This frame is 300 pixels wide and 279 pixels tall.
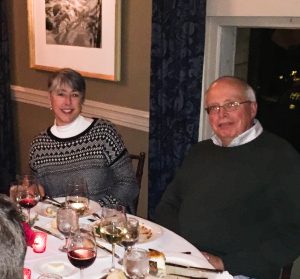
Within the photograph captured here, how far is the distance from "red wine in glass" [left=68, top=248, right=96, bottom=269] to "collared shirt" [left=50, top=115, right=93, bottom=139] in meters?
1.07

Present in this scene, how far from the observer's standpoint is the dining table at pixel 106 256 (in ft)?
4.76

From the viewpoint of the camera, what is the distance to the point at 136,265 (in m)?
1.33

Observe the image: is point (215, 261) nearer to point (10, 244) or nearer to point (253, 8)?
point (10, 244)

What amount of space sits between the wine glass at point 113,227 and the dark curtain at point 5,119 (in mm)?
2885

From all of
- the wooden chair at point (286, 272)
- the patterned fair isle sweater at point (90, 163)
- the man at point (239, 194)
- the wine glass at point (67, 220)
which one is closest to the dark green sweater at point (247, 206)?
the man at point (239, 194)

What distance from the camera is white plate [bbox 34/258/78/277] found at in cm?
146

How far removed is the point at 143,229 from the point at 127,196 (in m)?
0.62

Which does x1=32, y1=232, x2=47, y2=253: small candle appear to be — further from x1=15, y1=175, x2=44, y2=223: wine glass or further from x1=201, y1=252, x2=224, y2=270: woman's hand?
x1=201, y1=252, x2=224, y2=270: woman's hand

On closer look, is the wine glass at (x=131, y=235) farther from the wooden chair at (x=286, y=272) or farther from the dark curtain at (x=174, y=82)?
the dark curtain at (x=174, y=82)

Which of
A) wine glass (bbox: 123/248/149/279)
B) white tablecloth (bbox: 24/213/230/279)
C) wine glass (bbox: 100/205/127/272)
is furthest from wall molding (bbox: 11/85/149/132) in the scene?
wine glass (bbox: 123/248/149/279)

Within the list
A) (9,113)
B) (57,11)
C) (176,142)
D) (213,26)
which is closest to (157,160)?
(176,142)

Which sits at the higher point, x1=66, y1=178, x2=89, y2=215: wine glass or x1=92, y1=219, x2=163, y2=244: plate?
x1=66, y1=178, x2=89, y2=215: wine glass

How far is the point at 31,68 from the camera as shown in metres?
3.99

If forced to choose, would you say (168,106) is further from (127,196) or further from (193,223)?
(193,223)
